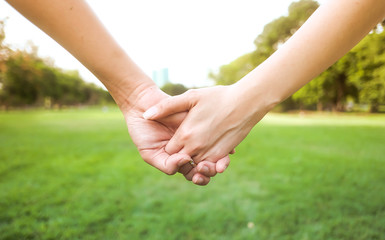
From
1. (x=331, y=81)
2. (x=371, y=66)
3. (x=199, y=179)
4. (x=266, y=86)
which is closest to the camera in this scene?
(x=266, y=86)

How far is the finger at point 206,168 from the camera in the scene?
157cm

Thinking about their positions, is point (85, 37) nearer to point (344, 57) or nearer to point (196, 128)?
point (196, 128)

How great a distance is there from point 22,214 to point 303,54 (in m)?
3.27

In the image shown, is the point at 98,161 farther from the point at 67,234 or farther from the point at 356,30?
the point at 356,30

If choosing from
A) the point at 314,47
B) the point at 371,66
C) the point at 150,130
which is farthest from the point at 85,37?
the point at 371,66

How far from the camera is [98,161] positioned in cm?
537

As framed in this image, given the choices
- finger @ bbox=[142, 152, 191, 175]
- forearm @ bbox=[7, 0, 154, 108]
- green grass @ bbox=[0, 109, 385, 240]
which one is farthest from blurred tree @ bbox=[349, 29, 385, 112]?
forearm @ bbox=[7, 0, 154, 108]

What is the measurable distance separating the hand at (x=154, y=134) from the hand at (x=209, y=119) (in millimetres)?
73

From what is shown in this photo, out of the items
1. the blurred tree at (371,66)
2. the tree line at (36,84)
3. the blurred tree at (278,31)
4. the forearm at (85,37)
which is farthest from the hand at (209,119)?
the tree line at (36,84)

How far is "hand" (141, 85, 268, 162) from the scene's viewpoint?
60.9 inches

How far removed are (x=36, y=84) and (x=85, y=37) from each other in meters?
30.7

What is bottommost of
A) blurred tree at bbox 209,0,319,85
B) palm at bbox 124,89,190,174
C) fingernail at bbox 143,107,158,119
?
palm at bbox 124,89,190,174

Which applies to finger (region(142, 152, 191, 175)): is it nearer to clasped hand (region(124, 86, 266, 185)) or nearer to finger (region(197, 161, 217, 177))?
clasped hand (region(124, 86, 266, 185))

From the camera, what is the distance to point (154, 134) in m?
1.73
